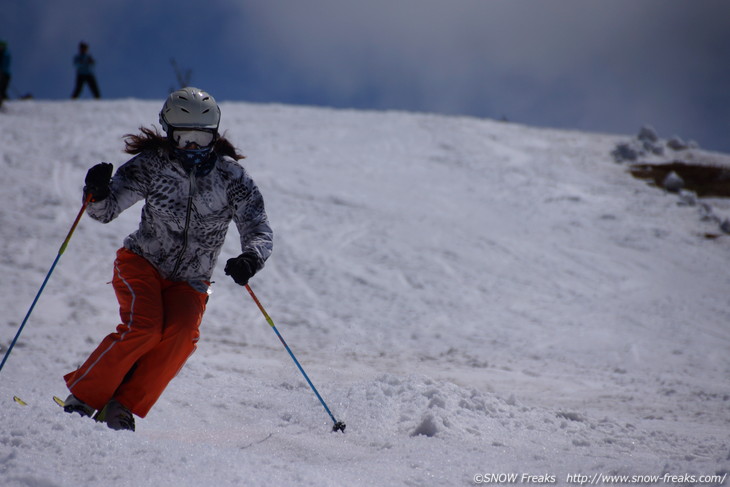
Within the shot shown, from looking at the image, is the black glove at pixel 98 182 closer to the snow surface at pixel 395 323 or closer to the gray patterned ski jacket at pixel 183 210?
the gray patterned ski jacket at pixel 183 210

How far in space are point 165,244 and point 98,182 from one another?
482mm

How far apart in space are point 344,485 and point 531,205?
10.4 m

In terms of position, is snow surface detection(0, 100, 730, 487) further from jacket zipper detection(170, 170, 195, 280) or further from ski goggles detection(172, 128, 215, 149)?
ski goggles detection(172, 128, 215, 149)

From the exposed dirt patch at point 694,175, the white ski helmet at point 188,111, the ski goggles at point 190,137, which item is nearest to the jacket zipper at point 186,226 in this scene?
the ski goggles at point 190,137

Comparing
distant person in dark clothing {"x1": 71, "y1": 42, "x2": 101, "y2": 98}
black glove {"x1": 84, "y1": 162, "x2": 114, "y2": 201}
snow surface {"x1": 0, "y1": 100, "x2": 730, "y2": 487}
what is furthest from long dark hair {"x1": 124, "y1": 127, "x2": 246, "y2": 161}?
distant person in dark clothing {"x1": 71, "y1": 42, "x2": 101, "y2": 98}

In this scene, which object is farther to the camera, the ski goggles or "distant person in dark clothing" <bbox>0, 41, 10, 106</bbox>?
"distant person in dark clothing" <bbox>0, 41, 10, 106</bbox>

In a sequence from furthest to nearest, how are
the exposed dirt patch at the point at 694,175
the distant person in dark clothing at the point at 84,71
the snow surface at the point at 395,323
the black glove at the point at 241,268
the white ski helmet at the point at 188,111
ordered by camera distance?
the distant person in dark clothing at the point at 84,71 < the exposed dirt patch at the point at 694,175 < the white ski helmet at the point at 188,111 < the black glove at the point at 241,268 < the snow surface at the point at 395,323

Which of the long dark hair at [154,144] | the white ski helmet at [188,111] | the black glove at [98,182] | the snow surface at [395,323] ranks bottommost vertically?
the snow surface at [395,323]

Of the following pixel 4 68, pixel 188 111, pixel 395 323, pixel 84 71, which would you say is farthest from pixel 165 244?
pixel 84 71

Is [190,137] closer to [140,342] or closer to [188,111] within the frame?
[188,111]

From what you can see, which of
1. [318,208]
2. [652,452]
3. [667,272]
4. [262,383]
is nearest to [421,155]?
[318,208]

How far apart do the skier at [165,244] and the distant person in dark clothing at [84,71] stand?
16.3 metres

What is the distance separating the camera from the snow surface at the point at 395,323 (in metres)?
2.59

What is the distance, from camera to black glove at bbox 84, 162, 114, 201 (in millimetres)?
2990
